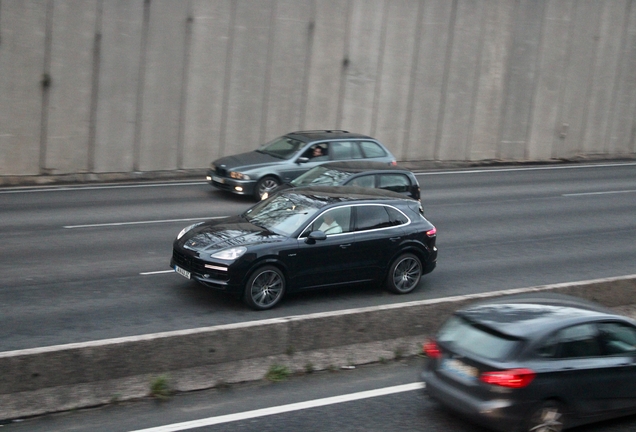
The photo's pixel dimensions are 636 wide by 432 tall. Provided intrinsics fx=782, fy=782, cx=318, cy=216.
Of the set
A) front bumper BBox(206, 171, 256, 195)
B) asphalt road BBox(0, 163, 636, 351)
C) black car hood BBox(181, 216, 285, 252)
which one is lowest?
asphalt road BBox(0, 163, 636, 351)

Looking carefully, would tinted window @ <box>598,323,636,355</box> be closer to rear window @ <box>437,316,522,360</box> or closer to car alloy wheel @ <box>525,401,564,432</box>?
car alloy wheel @ <box>525,401,564,432</box>

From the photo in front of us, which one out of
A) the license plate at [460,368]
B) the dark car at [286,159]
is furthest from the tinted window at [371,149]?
the license plate at [460,368]

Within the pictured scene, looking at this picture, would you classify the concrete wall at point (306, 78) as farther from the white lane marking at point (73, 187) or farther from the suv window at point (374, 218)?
the suv window at point (374, 218)

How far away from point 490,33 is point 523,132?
4.13 metres

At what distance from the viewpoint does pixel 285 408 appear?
8.21m

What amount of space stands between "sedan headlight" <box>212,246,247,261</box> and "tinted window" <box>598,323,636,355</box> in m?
4.99

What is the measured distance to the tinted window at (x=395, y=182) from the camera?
53.6 feet

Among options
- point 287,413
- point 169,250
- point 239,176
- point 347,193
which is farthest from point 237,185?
point 287,413

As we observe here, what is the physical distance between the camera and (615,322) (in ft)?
26.6

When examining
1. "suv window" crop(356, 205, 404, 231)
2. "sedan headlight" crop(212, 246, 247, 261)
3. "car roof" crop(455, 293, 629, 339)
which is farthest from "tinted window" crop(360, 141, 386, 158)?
"car roof" crop(455, 293, 629, 339)

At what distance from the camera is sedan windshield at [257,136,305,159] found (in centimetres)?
2003

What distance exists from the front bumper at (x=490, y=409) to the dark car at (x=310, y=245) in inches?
164

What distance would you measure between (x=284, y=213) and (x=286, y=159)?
7825 mm

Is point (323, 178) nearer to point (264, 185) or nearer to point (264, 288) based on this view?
point (264, 185)
